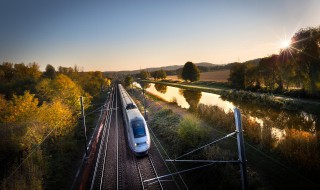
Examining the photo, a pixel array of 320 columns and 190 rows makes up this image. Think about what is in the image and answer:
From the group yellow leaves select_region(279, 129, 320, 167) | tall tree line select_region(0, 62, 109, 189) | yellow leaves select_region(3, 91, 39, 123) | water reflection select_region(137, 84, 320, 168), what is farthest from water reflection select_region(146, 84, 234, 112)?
yellow leaves select_region(3, 91, 39, 123)

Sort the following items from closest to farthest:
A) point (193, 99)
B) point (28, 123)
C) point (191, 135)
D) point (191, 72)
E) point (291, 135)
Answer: point (291, 135) < point (191, 135) < point (28, 123) < point (193, 99) < point (191, 72)

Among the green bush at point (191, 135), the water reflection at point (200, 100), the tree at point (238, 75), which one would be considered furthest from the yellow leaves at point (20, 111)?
the tree at point (238, 75)

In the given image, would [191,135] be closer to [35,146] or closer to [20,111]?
[35,146]

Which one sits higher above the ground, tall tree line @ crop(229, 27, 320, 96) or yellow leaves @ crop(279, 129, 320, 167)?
tall tree line @ crop(229, 27, 320, 96)

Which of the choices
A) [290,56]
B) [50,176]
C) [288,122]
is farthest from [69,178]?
[290,56]

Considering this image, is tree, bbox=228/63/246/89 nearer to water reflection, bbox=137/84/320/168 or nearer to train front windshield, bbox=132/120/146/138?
water reflection, bbox=137/84/320/168

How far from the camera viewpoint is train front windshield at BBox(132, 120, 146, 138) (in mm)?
18359

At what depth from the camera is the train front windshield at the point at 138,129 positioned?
723 inches

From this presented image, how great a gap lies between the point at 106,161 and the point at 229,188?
12092 millimetres

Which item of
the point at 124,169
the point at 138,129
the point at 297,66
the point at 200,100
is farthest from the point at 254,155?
the point at 200,100

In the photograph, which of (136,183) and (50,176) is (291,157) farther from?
(50,176)

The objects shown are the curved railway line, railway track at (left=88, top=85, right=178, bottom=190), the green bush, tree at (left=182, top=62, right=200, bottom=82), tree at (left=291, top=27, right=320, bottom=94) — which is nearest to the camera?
the curved railway line

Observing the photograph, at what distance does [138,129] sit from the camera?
1866cm

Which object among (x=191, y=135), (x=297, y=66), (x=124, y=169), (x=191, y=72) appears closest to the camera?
(x=124, y=169)
